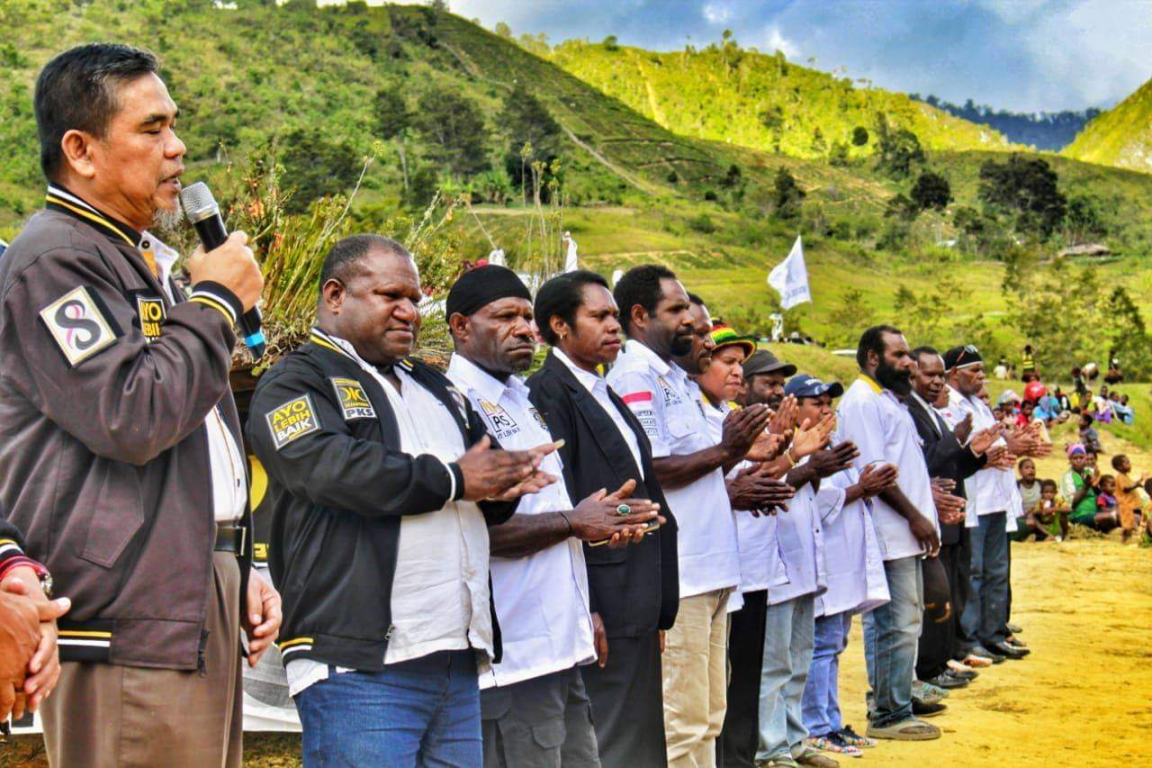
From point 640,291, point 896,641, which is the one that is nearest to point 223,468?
point 640,291

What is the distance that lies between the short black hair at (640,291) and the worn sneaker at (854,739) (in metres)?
3.17

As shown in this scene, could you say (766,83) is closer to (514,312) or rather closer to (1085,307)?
(1085,307)

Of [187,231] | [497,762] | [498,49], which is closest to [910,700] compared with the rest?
[497,762]

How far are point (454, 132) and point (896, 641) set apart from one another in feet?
226

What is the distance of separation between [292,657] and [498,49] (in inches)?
4957

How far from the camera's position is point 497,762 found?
→ 418 cm

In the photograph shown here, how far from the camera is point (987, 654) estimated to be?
10414 millimetres

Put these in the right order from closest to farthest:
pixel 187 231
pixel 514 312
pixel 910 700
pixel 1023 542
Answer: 1. pixel 514 312
2. pixel 187 231
3. pixel 910 700
4. pixel 1023 542

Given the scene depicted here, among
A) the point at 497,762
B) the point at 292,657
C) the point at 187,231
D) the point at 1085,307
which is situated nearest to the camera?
the point at 292,657

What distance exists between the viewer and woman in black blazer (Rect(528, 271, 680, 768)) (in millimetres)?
4664

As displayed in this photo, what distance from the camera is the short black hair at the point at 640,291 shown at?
227 inches

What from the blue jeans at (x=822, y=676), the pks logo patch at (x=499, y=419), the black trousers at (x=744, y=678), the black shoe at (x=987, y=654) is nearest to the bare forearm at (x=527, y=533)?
the pks logo patch at (x=499, y=419)

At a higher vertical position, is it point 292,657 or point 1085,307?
point 1085,307

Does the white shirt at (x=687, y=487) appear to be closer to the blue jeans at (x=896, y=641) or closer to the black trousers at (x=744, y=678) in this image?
the black trousers at (x=744, y=678)
